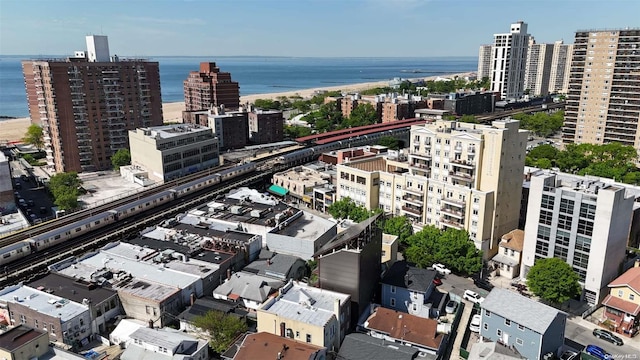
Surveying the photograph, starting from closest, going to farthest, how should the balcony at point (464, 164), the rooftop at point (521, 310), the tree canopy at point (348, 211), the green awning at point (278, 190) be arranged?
the rooftop at point (521, 310) → the balcony at point (464, 164) → the tree canopy at point (348, 211) → the green awning at point (278, 190)

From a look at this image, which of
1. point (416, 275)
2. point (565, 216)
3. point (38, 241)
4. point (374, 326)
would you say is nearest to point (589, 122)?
point (565, 216)

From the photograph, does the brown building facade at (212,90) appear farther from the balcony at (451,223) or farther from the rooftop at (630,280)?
the rooftop at (630,280)

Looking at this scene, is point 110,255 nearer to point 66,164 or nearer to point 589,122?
point 66,164

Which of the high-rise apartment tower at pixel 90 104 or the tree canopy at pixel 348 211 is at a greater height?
the high-rise apartment tower at pixel 90 104

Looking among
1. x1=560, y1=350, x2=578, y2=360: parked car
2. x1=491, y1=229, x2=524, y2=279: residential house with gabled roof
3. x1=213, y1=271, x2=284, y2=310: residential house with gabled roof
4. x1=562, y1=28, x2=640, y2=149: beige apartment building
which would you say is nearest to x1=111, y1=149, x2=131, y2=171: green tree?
x1=213, y1=271, x2=284, y2=310: residential house with gabled roof

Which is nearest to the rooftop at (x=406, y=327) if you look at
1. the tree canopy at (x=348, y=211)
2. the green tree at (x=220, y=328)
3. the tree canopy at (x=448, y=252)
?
the green tree at (x=220, y=328)

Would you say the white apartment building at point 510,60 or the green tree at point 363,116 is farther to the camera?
the white apartment building at point 510,60
